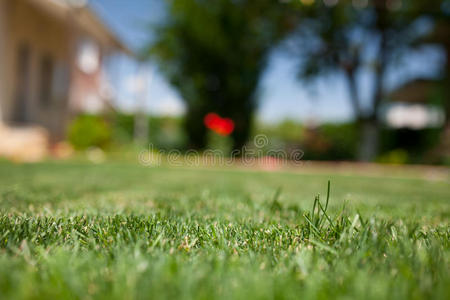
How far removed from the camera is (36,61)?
11398 mm

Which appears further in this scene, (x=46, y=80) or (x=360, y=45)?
(x=360, y=45)

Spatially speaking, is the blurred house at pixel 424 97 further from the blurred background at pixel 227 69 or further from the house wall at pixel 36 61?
the house wall at pixel 36 61

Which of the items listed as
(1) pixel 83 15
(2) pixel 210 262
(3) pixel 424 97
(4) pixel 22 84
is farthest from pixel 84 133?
(3) pixel 424 97

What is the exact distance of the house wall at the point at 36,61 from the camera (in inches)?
373

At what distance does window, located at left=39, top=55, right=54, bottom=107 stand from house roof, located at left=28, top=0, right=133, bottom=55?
180 centimetres

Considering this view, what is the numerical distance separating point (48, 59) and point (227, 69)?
299 inches

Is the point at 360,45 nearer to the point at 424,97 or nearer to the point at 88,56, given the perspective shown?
the point at 424,97

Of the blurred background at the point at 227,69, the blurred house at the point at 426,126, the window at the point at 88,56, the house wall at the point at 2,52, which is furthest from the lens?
the blurred house at the point at 426,126

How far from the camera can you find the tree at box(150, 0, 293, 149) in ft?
48.4

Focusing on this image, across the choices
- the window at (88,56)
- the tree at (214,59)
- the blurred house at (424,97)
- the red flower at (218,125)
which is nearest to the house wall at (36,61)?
the window at (88,56)

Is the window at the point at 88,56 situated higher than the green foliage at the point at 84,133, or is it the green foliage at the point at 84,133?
the window at the point at 88,56

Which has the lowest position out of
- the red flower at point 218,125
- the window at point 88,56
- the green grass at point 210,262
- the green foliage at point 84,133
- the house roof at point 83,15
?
the green grass at point 210,262

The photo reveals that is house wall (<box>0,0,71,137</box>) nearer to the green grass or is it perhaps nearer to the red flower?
the red flower

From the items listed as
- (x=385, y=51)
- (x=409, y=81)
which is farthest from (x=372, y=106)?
(x=409, y=81)
